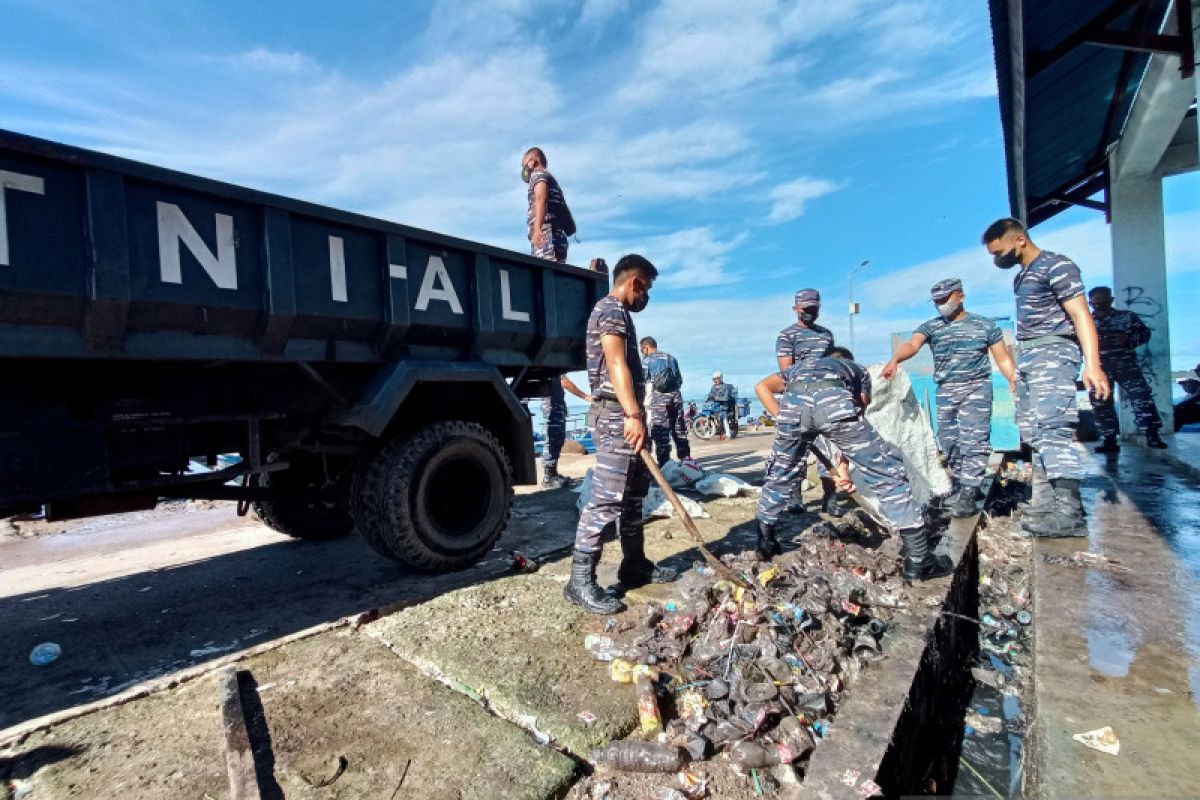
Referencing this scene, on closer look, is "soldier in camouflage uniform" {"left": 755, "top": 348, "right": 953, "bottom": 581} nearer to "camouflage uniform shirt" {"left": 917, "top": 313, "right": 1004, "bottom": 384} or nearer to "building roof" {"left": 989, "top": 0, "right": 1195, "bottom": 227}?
"camouflage uniform shirt" {"left": 917, "top": 313, "right": 1004, "bottom": 384}

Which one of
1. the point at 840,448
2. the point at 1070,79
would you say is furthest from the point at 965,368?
the point at 1070,79

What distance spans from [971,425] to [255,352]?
490 cm

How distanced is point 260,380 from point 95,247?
42.0 inches

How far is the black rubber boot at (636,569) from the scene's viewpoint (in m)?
3.16

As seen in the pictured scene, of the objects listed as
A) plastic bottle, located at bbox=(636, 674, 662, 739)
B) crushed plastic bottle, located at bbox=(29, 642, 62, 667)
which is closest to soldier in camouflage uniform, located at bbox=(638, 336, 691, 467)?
plastic bottle, located at bbox=(636, 674, 662, 739)

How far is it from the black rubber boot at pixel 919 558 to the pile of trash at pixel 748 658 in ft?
0.35

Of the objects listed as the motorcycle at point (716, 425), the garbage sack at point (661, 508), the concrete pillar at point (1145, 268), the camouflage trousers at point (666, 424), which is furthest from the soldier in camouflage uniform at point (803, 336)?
the motorcycle at point (716, 425)

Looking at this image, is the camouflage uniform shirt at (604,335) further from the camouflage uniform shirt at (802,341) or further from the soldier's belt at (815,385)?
the camouflage uniform shirt at (802,341)

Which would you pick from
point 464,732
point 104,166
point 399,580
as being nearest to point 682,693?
point 464,732

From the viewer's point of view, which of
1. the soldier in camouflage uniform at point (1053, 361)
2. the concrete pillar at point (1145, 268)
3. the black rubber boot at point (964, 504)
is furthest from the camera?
the concrete pillar at point (1145, 268)

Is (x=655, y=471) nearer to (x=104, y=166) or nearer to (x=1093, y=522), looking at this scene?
(x=104, y=166)

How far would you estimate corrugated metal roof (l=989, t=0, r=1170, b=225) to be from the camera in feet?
18.5

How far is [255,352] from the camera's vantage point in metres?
2.71

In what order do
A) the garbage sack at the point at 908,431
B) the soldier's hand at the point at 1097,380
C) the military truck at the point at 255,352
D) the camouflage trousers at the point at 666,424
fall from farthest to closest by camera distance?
the camouflage trousers at the point at 666,424, the garbage sack at the point at 908,431, the soldier's hand at the point at 1097,380, the military truck at the point at 255,352
